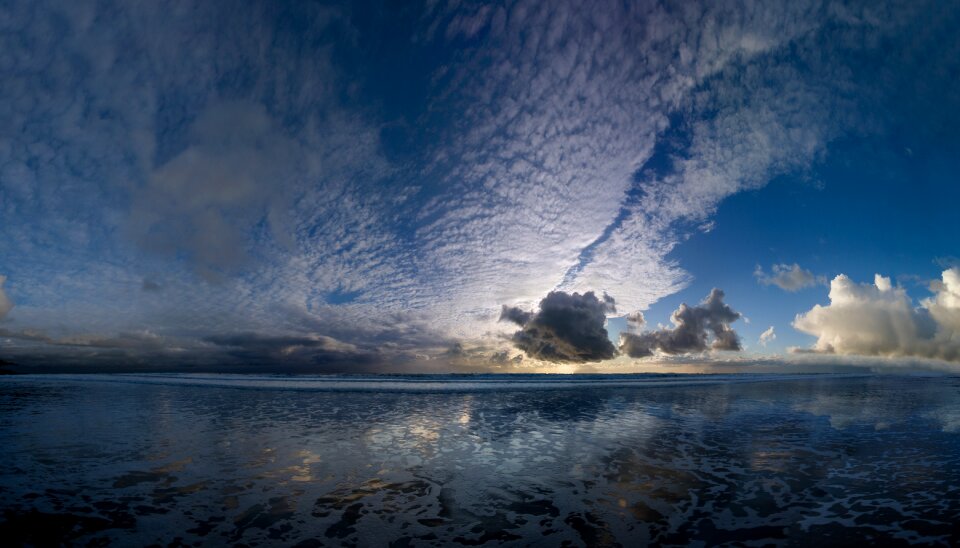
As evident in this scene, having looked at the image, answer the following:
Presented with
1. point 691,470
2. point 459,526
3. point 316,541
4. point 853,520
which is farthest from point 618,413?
point 316,541

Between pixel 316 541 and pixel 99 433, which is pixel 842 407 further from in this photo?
pixel 99 433

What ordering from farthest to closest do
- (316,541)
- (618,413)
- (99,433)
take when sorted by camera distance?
(618,413)
(99,433)
(316,541)

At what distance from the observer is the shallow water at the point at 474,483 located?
673 centimetres

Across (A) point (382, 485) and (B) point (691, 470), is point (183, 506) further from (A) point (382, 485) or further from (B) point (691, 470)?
(B) point (691, 470)

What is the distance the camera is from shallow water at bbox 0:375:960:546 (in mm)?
6730

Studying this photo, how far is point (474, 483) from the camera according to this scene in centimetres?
952

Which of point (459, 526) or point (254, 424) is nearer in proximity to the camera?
point (459, 526)

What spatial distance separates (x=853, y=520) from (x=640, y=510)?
11.5 ft

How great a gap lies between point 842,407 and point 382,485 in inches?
1105

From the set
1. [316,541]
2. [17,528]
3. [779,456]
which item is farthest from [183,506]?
[779,456]

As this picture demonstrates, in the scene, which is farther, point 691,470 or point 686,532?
point 691,470

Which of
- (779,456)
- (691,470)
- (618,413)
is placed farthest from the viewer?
(618,413)

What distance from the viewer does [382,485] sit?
9.27m

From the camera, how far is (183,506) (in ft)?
25.7
